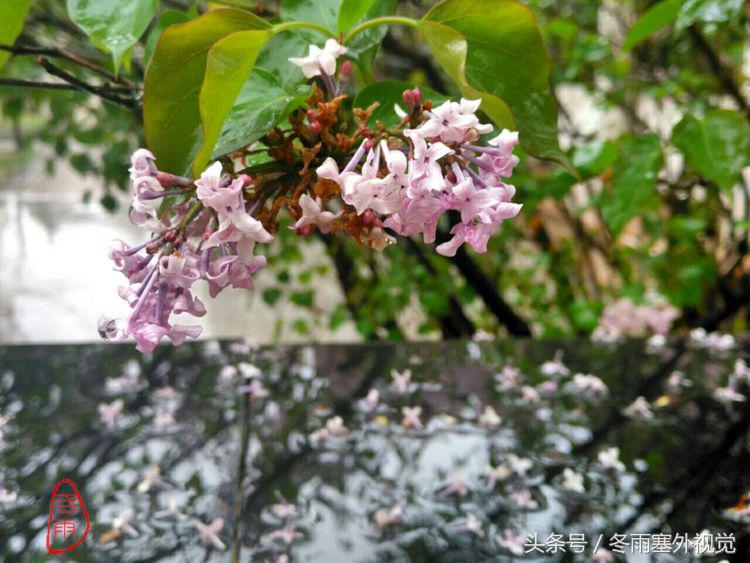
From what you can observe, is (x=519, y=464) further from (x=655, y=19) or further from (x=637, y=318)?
(x=637, y=318)

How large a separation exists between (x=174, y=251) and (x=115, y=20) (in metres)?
0.13

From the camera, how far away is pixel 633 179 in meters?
0.56

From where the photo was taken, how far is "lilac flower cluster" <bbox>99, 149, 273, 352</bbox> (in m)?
0.24

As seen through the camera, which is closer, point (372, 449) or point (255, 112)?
point (255, 112)

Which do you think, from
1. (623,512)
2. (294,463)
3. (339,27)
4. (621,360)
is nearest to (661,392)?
(621,360)

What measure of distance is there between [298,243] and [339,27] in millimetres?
1126

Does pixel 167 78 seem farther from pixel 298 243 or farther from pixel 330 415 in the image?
pixel 298 243

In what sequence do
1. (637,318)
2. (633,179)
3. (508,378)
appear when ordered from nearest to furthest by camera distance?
(633,179)
(508,378)
(637,318)

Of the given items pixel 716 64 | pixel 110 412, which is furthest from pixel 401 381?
pixel 716 64

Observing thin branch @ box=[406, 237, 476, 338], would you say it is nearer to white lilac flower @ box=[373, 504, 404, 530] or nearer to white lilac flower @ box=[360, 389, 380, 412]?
white lilac flower @ box=[360, 389, 380, 412]

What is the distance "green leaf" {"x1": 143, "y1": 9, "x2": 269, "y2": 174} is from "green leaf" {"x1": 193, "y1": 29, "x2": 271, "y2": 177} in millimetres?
27

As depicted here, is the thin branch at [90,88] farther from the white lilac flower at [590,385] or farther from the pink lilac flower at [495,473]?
the white lilac flower at [590,385]

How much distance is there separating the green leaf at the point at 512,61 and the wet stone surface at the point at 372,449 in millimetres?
256

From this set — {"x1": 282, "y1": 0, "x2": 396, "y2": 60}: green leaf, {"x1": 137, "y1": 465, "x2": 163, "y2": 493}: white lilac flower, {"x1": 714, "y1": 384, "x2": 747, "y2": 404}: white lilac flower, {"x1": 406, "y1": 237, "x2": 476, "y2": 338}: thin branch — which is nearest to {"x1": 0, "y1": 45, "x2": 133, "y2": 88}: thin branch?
{"x1": 282, "y1": 0, "x2": 396, "y2": 60}: green leaf
